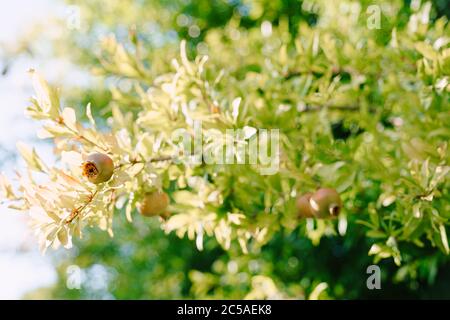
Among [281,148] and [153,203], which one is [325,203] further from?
[153,203]

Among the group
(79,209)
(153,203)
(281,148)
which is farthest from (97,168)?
(281,148)

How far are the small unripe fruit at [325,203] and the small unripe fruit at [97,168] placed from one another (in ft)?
1.61

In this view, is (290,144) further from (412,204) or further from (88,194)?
(88,194)

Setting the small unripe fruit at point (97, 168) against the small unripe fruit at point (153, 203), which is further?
the small unripe fruit at point (153, 203)

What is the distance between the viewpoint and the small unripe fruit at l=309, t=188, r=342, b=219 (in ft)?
4.23

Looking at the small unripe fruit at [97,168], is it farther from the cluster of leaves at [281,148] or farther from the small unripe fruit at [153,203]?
the small unripe fruit at [153,203]

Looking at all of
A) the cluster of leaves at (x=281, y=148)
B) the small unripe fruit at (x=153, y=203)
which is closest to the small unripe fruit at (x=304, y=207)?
the cluster of leaves at (x=281, y=148)

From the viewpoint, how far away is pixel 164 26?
379 centimetres

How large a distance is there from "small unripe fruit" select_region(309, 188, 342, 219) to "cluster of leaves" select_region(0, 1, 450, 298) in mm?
68

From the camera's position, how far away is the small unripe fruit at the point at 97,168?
103 cm

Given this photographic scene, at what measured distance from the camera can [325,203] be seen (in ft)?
4.24

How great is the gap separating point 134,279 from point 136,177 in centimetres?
341

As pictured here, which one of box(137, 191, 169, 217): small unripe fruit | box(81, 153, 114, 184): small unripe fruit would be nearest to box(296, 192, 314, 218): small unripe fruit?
box(137, 191, 169, 217): small unripe fruit

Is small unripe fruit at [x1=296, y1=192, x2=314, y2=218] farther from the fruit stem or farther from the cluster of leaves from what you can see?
the fruit stem
